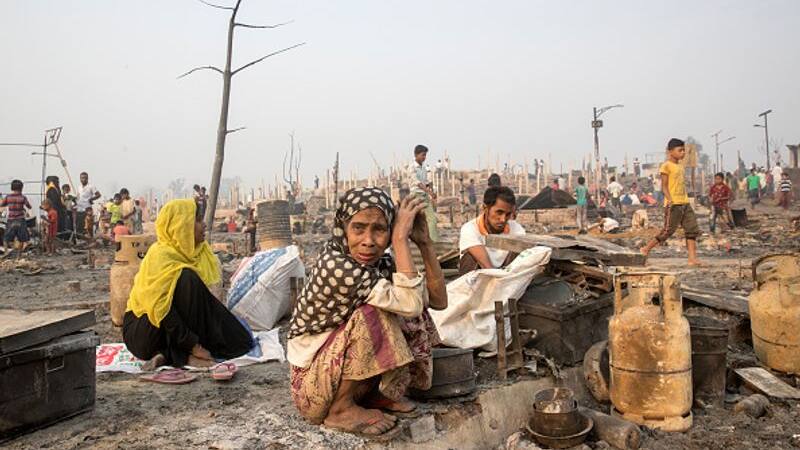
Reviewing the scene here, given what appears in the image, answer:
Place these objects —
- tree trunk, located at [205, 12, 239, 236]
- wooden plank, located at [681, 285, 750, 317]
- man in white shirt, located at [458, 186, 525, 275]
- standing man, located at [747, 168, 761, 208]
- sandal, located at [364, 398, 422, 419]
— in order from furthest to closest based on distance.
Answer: standing man, located at [747, 168, 761, 208] → tree trunk, located at [205, 12, 239, 236] → wooden plank, located at [681, 285, 750, 317] → man in white shirt, located at [458, 186, 525, 275] → sandal, located at [364, 398, 422, 419]

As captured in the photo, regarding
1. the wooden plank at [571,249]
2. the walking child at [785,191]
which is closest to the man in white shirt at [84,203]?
the wooden plank at [571,249]

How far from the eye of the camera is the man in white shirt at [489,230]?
456 centimetres

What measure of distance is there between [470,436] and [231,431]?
123 centimetres

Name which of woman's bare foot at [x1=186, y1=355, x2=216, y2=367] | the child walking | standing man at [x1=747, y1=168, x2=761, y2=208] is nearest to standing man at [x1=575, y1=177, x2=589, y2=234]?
standing man at [x1=747, y1=168, x2=761, y2=208]

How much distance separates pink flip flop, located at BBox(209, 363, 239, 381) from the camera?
→ 12.5 feet

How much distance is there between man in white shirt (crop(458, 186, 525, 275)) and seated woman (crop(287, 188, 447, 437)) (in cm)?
165

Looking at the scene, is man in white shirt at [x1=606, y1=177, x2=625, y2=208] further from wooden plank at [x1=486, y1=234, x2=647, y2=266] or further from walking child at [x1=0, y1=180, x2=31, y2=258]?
wooden plank at [x1=486, y1=234, x2=647, y2=266]

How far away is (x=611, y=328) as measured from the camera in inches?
134

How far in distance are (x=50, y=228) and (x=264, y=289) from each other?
35.1 feet

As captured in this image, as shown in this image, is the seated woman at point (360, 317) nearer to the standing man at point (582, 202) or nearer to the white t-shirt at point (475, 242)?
the white t-shirt at point (475, 242)

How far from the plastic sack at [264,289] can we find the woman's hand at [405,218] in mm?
2907

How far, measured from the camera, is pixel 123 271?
5668mm

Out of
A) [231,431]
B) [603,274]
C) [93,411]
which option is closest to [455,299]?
[603,274]

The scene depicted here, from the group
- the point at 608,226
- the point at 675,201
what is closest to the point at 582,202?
the point at 608,226
